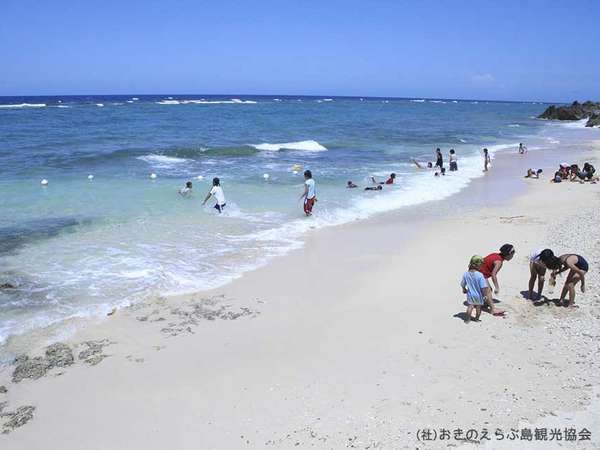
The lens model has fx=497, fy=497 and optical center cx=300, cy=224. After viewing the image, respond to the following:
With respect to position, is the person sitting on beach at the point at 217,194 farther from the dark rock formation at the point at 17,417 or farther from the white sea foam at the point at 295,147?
the white sea foam at the point at 295,147

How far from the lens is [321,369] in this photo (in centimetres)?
626

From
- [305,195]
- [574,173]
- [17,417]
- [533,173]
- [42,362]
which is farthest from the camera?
[533,173]

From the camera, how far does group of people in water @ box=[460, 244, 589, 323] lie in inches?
292

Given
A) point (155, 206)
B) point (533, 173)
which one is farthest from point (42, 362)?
point (533, 173)

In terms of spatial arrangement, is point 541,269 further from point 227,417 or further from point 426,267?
point 227,417

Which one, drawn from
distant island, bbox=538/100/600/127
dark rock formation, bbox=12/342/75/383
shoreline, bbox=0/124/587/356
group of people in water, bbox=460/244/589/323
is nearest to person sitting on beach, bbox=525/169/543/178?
shoreline, bbox=0/124/587/356

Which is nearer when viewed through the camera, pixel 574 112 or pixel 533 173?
pixel 533 173

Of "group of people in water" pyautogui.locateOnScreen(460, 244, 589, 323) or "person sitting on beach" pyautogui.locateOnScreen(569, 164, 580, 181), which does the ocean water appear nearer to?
"person sitting on beach" pyautogui.locateOnScreen(569, 164, 580, 181)

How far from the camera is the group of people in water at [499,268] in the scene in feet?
24.3

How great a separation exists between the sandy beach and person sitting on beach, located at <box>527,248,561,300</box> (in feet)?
1.15

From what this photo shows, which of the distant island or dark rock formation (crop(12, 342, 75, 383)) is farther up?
the distant island

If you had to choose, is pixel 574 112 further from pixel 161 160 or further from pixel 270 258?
pixel 270 258

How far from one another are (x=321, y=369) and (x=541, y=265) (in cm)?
410

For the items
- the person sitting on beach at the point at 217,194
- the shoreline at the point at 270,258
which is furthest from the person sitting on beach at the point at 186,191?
the shoreline at the point at 270,258
